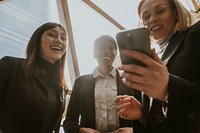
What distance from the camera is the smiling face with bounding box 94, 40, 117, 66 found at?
2508 millimetres

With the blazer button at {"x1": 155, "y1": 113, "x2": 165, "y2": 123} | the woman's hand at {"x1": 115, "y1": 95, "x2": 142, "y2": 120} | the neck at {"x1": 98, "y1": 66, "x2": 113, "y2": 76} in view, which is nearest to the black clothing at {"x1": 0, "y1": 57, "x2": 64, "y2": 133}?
the neck at {"x1": 98, "y1": 66, "x2": 113, "y2": 76}

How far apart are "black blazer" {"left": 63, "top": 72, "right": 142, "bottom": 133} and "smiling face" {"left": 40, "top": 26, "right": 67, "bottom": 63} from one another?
1.42 feet

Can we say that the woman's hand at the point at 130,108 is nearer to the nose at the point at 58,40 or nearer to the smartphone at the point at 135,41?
the smartphone at the point at 135,41

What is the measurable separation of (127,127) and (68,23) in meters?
4.20

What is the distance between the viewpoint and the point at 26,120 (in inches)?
74.5

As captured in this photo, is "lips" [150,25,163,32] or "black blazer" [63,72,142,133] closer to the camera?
"lips" [150,25,163,32]

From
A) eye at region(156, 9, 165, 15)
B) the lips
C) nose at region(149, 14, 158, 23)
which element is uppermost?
eye at region(156, 9, 165, 15)

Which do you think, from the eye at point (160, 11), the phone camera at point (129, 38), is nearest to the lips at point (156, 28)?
the eye at point (160, 11)

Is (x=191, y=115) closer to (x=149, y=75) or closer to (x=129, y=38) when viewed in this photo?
(x=149, y=75)

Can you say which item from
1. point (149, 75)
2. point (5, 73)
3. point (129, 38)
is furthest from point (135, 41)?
point (5, 73)

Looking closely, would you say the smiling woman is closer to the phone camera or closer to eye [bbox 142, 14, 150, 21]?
eye [bbox 142, 14, 150, 21]

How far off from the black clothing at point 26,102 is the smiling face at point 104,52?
2.14 ft

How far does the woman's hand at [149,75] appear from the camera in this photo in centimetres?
81

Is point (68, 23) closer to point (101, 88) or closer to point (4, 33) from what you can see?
point (4, 33)
